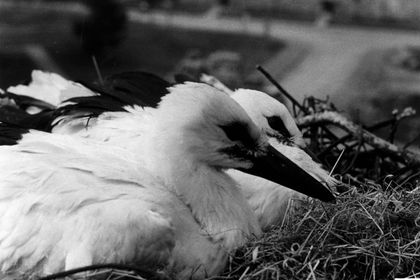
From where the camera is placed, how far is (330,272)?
1125 mm

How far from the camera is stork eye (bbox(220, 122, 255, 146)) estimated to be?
114 centimetres

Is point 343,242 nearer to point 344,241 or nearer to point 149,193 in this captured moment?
point 344,241

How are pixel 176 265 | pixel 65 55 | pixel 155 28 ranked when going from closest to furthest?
1. pixel 176 265
2. pixel 65 55
3. pixel 155 28

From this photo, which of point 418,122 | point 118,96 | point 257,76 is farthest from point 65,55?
point 118,96

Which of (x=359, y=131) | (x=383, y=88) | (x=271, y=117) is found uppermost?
(x=271, y=117)

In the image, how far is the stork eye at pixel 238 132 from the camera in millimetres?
1145

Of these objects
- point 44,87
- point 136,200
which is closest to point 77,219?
point 136,200

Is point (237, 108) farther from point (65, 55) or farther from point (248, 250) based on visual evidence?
point (65, 55)

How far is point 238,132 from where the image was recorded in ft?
3.79

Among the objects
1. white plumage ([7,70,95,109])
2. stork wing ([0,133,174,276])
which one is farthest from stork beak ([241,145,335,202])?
white plumage ([7,70,95,109])

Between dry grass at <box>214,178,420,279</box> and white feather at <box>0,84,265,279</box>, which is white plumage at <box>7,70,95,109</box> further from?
dry grass at <box>214,178,420,279</box>

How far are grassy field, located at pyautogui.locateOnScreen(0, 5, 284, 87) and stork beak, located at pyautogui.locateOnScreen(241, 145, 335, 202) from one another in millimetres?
1711

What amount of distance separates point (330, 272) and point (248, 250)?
0.13 meters

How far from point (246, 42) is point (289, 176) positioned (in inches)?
77.4
